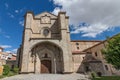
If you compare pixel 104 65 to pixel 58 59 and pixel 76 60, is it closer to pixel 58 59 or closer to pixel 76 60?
pixel 76 60

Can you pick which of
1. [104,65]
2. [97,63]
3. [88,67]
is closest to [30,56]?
[88,67]

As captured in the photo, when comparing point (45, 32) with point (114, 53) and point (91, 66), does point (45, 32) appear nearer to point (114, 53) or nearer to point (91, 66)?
point (91, 66)

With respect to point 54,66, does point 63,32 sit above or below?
above

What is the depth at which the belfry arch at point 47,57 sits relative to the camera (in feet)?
75.1

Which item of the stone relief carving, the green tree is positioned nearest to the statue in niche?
the stone relief carving

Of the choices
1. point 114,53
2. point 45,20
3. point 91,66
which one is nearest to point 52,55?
point 91,66

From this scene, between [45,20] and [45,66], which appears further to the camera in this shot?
[45,20]

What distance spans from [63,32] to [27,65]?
366 inches

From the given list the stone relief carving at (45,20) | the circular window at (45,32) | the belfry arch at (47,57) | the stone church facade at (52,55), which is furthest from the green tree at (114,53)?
the stone relief carving at (45,20)

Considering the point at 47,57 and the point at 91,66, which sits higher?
the point at 47,57

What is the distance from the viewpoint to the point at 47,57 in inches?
944

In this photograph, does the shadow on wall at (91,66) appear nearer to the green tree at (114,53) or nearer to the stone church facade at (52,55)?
the stone church facade at (52,55)

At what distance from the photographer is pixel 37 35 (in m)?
25.9

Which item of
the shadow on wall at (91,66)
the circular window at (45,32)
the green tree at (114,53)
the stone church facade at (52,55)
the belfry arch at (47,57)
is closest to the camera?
the green tree at (114,53)
